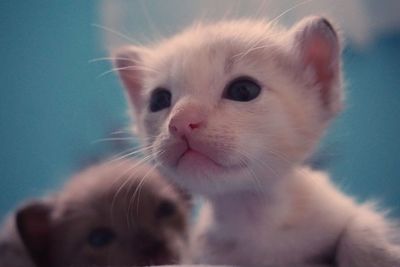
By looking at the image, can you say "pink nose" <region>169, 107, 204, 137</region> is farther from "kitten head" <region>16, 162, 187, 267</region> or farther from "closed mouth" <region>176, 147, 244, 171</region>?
"kitten head" <region>16, 162, 187, 267</region>

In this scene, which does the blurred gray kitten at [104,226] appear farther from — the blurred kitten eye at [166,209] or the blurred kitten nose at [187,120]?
the blurred kitten nose at [187,120]

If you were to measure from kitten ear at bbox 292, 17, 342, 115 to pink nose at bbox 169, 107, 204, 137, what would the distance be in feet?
0.99

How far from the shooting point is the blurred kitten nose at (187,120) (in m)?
0.94

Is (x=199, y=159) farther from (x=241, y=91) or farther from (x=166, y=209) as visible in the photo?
(x=166, y=209)

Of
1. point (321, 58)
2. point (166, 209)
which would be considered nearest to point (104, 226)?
point (166, 209)

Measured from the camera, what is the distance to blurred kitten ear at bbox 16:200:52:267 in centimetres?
132

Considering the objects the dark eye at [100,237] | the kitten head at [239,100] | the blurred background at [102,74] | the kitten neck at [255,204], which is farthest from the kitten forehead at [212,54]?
the dark eye at [100,237]

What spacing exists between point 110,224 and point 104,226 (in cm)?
2

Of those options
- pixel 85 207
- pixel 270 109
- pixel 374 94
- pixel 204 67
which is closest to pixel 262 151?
pixel 270 109

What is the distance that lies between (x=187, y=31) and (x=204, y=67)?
0.25 m

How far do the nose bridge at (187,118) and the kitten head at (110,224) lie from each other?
1.17 feet

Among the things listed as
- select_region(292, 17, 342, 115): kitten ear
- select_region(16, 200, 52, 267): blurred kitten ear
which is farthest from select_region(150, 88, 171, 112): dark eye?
select_region(16, 200, 52, 267): blurred kitten ear

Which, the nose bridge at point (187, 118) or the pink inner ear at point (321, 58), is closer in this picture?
the nose bridge at point (187, 118)

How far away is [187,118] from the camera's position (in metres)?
0.95
